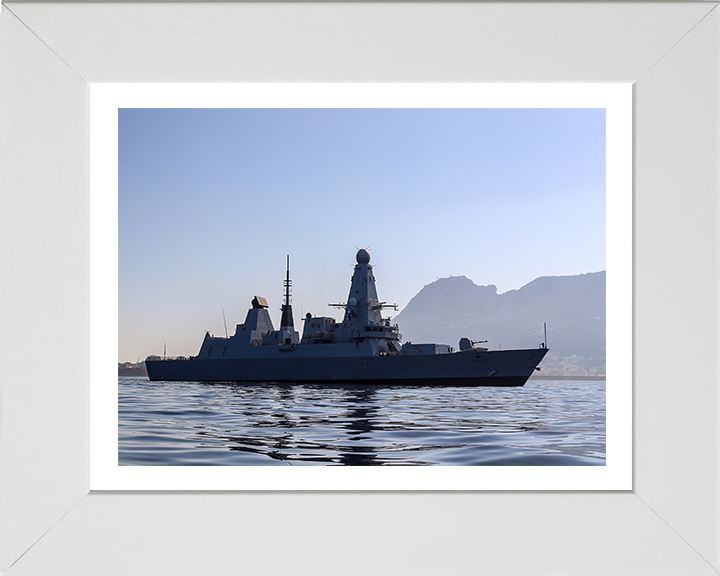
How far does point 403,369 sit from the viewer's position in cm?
1634

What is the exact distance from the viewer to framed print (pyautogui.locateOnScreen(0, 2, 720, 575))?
2.00m

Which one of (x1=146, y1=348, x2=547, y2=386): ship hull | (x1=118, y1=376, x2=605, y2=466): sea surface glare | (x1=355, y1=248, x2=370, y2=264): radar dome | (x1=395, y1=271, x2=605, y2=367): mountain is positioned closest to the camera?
(x1=118, y1=376, x2=605, y2=466): sea surface glare

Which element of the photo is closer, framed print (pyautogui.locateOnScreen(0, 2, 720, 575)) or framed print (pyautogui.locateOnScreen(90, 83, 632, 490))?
framed print (pyautogui.locateOnScreen(0, 2, 720, 575))

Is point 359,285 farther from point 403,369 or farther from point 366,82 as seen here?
point 366,82

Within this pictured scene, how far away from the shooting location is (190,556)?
2.29 m

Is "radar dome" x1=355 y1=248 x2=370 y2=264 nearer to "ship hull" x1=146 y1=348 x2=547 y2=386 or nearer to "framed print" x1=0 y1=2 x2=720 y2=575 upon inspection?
"ship hull" x1=146 y1=348 x2=547 y2=386

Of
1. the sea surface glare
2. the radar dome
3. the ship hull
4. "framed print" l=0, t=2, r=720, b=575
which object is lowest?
the sea surface glare

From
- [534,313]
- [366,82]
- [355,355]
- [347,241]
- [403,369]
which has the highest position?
[347,241]

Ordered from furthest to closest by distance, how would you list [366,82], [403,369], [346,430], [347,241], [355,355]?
[347,241] → [355,355] → [403,369] → [346,430] → [366,82]

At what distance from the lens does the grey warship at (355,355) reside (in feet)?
53.5

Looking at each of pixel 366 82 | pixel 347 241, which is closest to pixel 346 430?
pixel 366 82

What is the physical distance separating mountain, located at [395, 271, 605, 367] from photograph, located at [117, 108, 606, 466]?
0.42ft

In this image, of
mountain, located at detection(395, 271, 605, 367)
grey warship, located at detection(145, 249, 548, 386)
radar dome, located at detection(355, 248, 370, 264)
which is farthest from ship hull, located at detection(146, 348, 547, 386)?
mountain, located at detection(395, 271, 605, 367)

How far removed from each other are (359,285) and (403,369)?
9.74 ft
